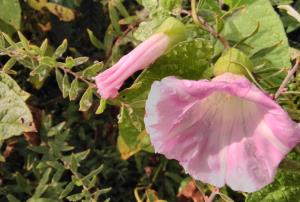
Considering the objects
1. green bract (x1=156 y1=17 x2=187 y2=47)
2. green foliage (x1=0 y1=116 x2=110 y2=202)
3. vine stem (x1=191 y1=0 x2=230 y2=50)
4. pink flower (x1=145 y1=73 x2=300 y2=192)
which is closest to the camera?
pink flower (x1=145 y1=73 x2=300 y2=192)

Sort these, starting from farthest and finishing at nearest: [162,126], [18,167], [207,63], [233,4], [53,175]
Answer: [18,167], [53,175], [233,4], [207,63], [162,126]

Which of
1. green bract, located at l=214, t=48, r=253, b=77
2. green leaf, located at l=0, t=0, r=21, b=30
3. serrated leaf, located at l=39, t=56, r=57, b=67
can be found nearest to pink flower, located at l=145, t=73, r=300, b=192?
Answer: green bract, located at l=214, t=48, r=253, b=77

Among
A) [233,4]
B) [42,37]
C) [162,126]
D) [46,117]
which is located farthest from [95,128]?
[162,126]

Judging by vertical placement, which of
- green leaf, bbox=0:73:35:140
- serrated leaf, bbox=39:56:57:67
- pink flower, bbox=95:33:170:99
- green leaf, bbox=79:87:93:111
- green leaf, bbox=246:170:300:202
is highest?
pink flower, bbox=95:33:170:99

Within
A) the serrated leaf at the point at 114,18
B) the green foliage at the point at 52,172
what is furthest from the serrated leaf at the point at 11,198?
the serrated leaf at the point at 114,18

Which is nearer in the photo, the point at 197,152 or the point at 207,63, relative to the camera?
the point at 197,152

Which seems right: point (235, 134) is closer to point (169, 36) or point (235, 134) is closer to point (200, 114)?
point (200, 114)

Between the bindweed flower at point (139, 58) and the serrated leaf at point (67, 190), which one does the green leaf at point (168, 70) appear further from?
the serrated leaf at point (67, 190)

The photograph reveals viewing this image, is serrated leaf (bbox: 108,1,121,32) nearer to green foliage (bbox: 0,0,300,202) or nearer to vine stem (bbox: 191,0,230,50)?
green foliage (bbox: 0,0,300,202)
